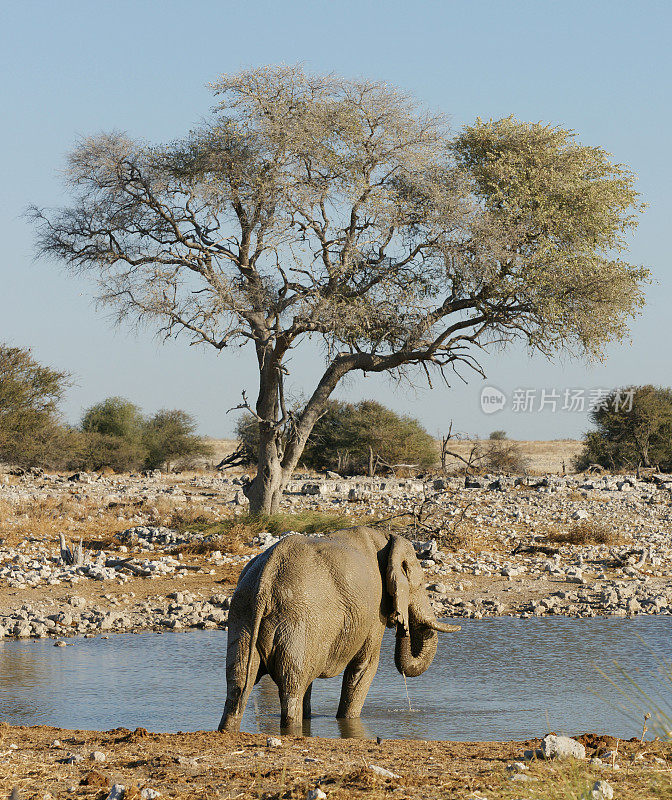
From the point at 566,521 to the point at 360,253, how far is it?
23.8 ft

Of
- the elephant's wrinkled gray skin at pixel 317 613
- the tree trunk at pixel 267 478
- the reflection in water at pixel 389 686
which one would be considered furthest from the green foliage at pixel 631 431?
the elephant's wrinkled gray skin at pixel 317 613

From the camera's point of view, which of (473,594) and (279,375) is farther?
(279,375)

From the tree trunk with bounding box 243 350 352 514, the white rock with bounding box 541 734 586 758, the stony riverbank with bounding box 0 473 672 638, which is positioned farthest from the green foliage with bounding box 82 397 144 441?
the white rock with bounding box 541 734 586 758

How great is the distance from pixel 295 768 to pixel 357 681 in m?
2.36

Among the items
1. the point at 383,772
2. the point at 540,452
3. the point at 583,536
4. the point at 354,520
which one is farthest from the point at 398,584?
the point at 540,452

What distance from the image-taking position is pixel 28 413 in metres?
34.1

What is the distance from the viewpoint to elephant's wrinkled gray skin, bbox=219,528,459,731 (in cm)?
632

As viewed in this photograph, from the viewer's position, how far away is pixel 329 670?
687 centimetres

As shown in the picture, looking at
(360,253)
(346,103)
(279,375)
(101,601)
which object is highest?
(346,103)

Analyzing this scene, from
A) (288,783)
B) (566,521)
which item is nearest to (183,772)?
(288,783)

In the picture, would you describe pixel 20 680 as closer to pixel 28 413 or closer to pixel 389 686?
pixel 389 686

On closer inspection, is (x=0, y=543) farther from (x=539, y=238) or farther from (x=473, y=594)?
(x=539, y=238)

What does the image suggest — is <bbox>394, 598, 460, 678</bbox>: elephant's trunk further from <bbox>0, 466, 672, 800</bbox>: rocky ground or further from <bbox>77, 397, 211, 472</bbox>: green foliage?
<bbox>77, 397, 211, 472</bbox>: green foliage

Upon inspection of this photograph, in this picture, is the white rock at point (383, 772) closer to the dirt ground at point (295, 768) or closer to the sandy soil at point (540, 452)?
the dirt ground at point (295, 768)
